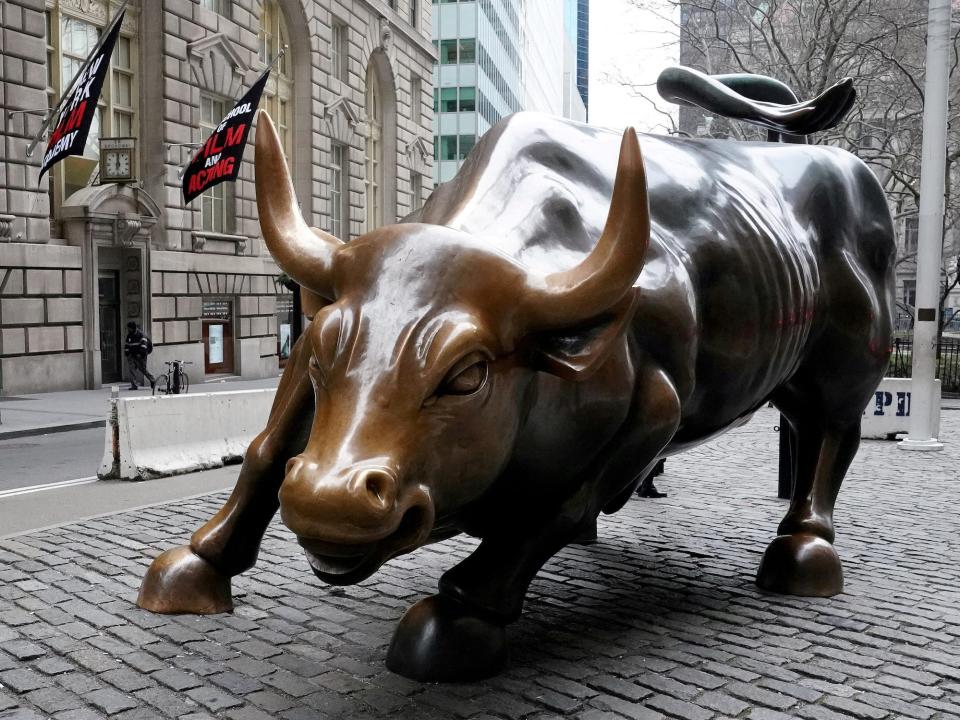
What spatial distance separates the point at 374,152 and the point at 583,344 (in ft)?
114

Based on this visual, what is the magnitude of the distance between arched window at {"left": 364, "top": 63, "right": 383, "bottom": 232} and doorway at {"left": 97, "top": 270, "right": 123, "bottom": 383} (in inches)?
567

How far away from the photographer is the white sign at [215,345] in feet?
82.9

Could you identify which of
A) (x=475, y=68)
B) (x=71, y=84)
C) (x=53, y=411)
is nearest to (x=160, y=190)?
(x=71, y=84)

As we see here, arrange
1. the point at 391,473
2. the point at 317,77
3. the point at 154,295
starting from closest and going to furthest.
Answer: the point at 391,473
the point at 154,295
the point at 317,77

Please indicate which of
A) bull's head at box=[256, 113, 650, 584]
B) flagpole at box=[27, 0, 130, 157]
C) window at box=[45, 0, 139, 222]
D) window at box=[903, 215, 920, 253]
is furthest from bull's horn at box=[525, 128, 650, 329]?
window at box=[903, 215, 920, 253]

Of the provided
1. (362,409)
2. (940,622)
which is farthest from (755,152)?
(362,409)

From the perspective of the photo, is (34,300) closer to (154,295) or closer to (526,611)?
(154,295)

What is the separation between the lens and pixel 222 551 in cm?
442

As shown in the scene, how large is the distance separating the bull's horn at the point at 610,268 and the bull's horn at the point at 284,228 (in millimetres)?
745

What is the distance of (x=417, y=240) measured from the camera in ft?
10.7

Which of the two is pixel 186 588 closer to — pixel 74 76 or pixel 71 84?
pixel 71 84

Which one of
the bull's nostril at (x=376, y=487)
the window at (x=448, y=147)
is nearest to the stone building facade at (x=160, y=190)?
the bull's nostril at (x=376, y=487)

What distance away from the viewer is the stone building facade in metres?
18.8

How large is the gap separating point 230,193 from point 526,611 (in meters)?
23.1
